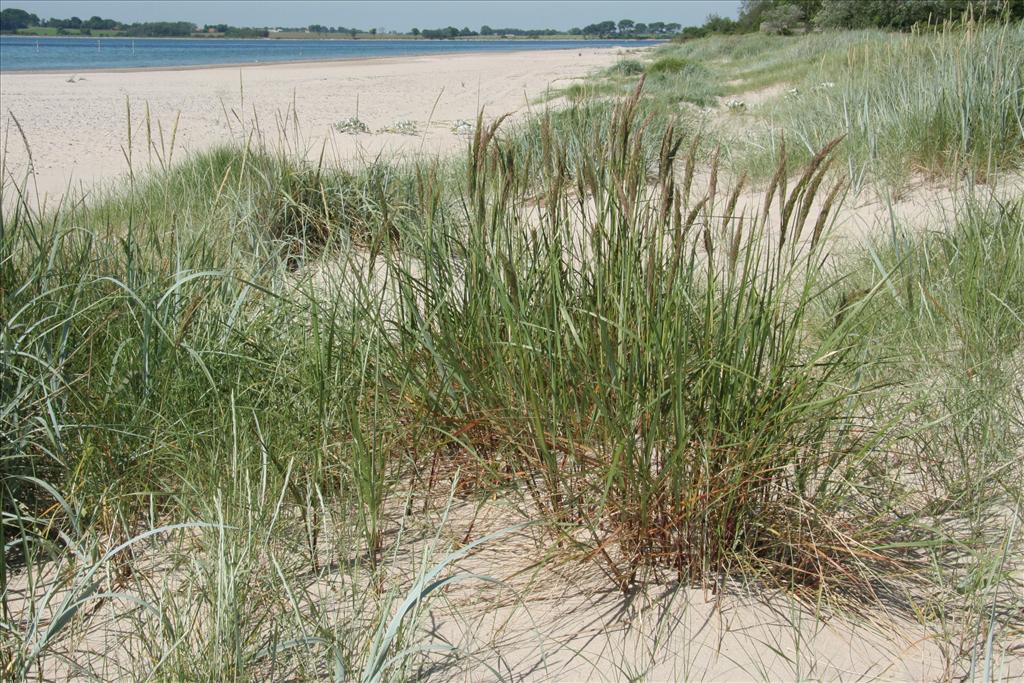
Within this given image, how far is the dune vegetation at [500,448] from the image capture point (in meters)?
1.52

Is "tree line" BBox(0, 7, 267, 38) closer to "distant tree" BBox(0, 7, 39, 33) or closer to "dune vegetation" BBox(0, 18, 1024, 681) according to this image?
"distant tree" BBox(0, 7, 39, 33)

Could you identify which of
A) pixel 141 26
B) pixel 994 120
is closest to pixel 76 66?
pixel 994 120

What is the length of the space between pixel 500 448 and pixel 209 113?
16318mm

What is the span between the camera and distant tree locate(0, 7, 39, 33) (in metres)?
90.7

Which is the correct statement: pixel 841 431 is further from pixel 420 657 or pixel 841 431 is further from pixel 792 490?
pixel 420 657

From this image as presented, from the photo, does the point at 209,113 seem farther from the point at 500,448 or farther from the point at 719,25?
the point at 719,25

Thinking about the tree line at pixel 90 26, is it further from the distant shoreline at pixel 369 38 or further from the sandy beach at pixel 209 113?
the sandy beach at pixel 209 113

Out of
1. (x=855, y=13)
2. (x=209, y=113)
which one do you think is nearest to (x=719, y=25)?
(x=855, y=13)

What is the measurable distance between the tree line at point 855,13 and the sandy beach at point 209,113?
5.92 meters

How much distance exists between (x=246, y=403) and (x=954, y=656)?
1.69 metres

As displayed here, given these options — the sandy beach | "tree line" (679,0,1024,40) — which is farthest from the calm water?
"tree line" (679,0,1024,40)

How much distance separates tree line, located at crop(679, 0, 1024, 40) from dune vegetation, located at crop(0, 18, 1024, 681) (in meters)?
3.96

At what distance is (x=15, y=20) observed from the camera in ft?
306

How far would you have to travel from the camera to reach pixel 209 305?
2.40m
